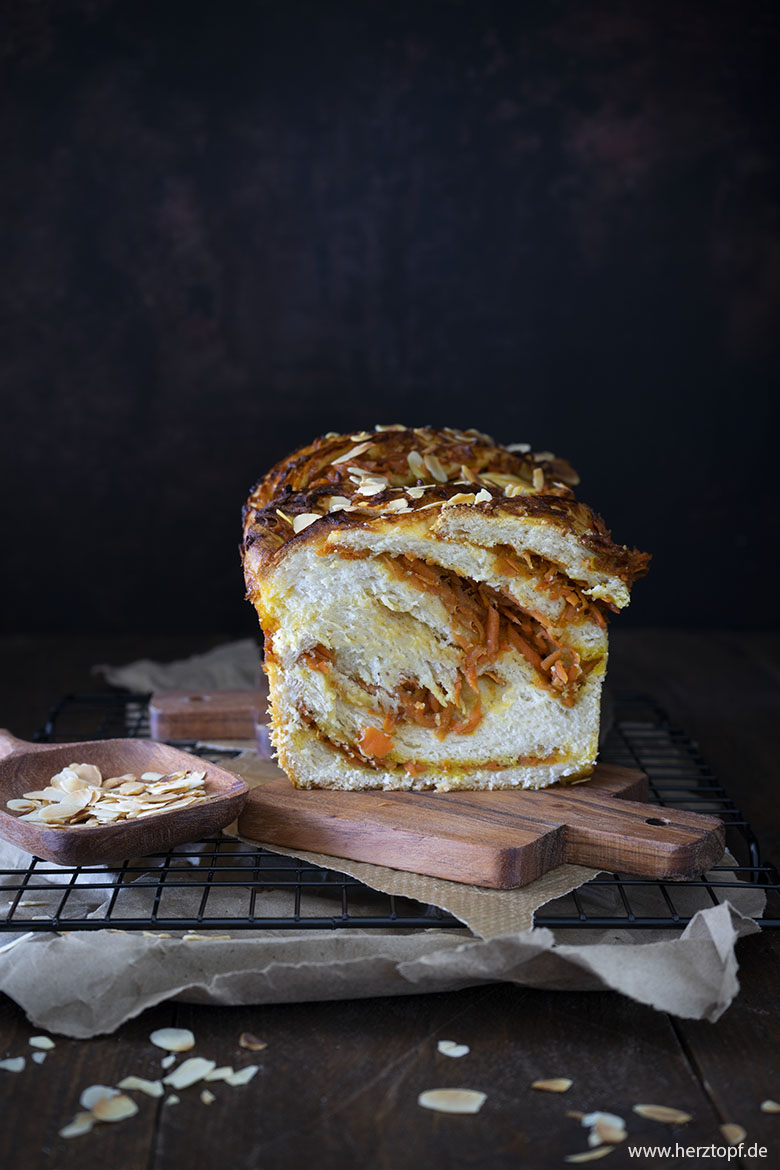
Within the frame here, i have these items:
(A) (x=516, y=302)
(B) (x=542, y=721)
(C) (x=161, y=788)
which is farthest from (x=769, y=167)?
(C) (x=161, y=788)

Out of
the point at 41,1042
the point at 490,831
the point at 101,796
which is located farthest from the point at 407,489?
the point at 41,1042

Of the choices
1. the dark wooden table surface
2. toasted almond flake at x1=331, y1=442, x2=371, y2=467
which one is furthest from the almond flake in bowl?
toasted almond flake at x1=331, y1=442, x2=371, y2=467

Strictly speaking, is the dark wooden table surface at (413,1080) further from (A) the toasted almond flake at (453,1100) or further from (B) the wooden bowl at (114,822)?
(B) the wooden bowl at (114,822)

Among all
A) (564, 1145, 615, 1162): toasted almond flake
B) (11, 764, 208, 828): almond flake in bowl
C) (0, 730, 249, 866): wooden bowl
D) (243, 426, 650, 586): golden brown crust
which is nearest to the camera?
(564, 1145, 615, 1162): toasted almond flake

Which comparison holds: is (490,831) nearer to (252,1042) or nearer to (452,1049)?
(452,1049)

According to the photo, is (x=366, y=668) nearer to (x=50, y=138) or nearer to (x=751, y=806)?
(x=751, y=806)

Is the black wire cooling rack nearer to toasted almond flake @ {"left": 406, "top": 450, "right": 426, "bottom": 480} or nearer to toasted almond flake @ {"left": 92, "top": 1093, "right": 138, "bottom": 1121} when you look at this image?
toasted almond flake @ {"left": 92, "top": 1093, "right": 138, "bottom": 1121}
